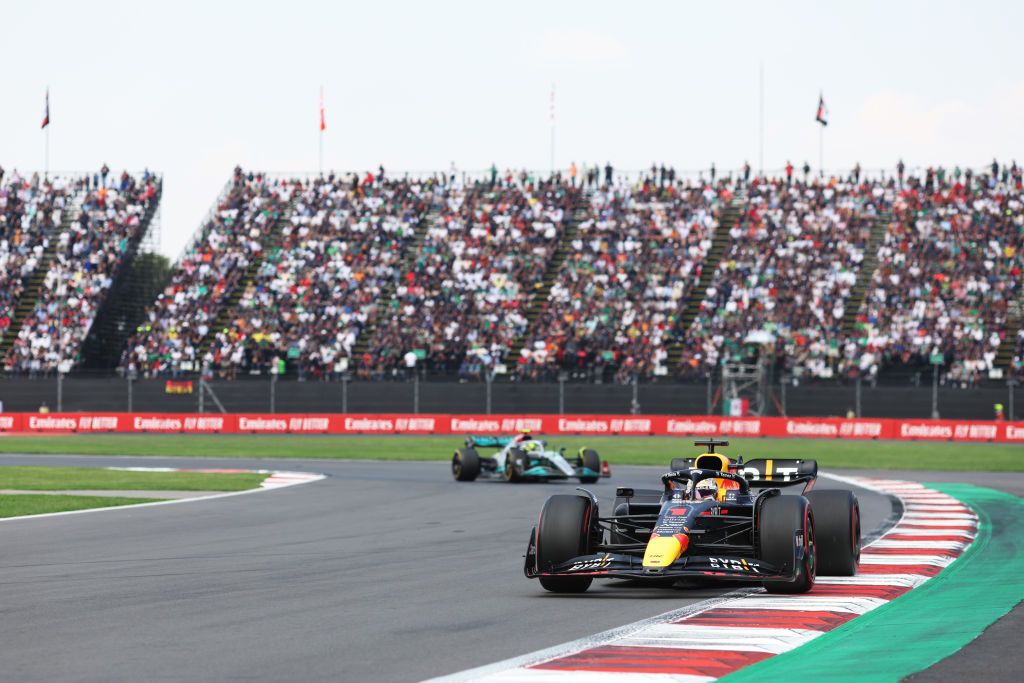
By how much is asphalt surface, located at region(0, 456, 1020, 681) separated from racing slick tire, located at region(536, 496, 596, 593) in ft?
0.78

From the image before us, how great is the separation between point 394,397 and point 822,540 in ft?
128

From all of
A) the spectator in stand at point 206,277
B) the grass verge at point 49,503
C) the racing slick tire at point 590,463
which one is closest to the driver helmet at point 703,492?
the grass verge at point 49,503

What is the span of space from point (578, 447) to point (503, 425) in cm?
573

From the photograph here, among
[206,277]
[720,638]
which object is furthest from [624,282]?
[720,638]

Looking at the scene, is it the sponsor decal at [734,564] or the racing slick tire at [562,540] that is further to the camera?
the racing slick tire at [562,540]

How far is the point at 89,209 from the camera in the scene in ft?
211

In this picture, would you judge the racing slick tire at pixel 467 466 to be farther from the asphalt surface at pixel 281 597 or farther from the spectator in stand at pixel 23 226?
the spectator in stand at pixel 23 226

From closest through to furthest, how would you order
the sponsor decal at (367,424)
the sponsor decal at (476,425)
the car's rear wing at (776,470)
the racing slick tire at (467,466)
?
1. the car's rear wing at (776,470)
2. the racing slick tire at (467,466)
3. the sponsor decal at (476,425)
4. the sponsor decal at (367,424)

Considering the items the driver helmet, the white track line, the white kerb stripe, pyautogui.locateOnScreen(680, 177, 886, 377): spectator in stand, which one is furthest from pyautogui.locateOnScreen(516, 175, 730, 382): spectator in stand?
the white kerb stripe

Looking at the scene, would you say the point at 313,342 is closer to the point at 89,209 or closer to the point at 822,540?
the point at 89,209

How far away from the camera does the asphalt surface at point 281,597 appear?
8.88m

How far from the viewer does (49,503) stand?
23203 millimetres

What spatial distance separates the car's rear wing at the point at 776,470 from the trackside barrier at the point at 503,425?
109 feet

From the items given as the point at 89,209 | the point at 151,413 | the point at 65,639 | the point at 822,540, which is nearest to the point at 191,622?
the point at 65,639
